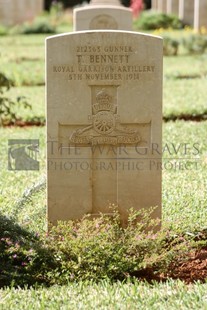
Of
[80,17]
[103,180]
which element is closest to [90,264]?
[103,180]

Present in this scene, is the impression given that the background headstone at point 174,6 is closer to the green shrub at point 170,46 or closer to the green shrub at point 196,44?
the green shrub at point 170,46

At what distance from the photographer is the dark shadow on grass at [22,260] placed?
4684mm

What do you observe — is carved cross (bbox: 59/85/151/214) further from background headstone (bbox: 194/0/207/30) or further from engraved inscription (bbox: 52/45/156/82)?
background headstone (bbox: 194/0/207/30)

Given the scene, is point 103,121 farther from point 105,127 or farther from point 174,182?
point 174,182

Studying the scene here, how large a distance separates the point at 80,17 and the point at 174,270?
384 inches

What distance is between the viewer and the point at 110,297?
4.17 metres

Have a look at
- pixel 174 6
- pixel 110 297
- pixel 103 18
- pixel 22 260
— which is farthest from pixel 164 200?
pixel 174 6

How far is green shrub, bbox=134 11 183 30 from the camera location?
1169 inches

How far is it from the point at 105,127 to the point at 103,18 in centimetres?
867

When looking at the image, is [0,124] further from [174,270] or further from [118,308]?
[118,308]

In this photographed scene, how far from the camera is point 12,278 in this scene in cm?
468

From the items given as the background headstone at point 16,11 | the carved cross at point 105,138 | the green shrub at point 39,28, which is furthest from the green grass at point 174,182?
the background headstone at point 16,11

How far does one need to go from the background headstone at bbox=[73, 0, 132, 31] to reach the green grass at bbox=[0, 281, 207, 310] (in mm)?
9599

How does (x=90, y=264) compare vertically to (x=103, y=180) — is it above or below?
below
